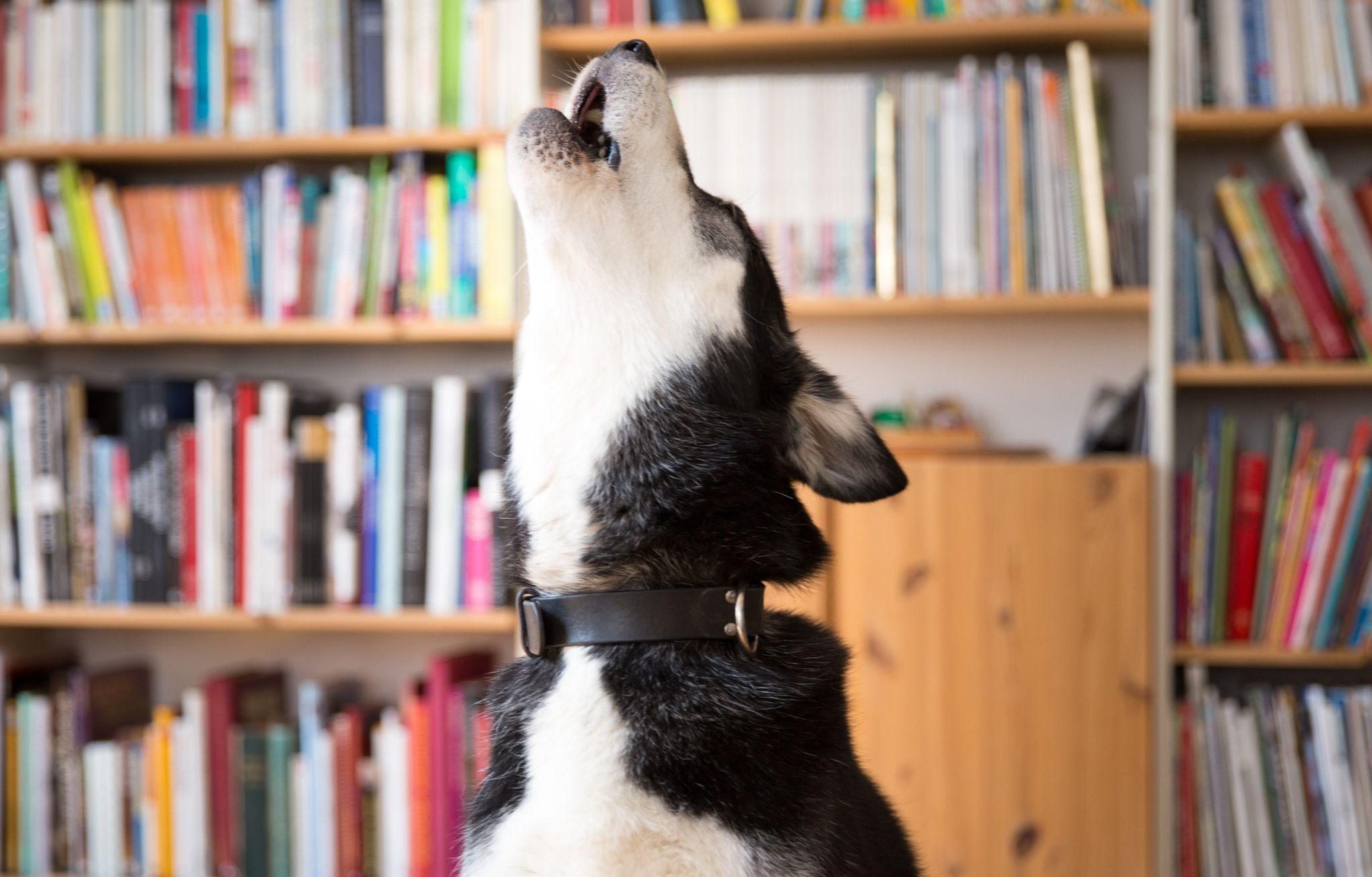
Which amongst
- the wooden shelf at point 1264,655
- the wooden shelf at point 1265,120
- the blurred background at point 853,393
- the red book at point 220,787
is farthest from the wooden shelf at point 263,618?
the wooden shelf at point 1265,120

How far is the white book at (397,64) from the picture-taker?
2.00 metres

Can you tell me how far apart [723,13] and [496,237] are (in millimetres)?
552

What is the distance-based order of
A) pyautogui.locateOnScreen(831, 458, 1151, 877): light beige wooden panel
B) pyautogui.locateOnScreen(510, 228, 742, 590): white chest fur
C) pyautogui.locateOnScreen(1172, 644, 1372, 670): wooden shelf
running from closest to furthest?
1. pyautogui.locateOnScreen(510, 228, 742, 590): white chest fur
2. pyautogui.locateOnScreen(831, 458, 1151, 877): light beige wooden panel
3. pyautogui.locateOnScreen(1172, 644, 1372, 670): wooden shelf

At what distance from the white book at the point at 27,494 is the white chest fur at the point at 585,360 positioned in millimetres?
1485

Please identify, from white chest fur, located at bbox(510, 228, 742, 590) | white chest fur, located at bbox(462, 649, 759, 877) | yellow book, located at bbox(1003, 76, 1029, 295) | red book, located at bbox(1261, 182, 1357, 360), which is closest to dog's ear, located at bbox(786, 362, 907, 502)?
white chest fur, located at bbox(510, 228, 742, 590)

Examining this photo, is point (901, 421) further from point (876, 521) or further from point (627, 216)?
point (627, 216)

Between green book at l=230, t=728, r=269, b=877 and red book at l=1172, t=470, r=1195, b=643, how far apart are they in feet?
5.20

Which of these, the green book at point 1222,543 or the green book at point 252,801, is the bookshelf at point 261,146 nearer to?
the green book at point 252,801

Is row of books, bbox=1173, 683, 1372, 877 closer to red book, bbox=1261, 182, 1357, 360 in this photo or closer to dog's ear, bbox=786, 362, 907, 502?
red book, bbox=1261, 182, 1357, 360

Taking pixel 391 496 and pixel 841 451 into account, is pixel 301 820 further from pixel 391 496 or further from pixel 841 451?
pixel 841 451

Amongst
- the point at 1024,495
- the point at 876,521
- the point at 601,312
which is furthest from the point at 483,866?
the point at 1024,495

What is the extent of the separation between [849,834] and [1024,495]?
3.19 feet

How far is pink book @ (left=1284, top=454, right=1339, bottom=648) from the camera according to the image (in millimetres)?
1830

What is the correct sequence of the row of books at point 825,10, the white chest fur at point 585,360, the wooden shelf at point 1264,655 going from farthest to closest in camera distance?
the row of books at point 825,10
the wooden shelf at point 1264,655
the white chest fur at point 585,360
